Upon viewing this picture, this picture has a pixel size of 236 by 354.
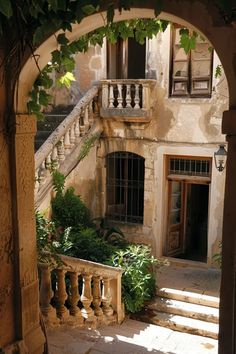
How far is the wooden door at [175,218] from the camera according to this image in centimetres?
1021

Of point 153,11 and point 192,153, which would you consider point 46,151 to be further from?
point 153,11

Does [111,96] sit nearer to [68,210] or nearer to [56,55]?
[68,210]

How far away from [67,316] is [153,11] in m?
4.04

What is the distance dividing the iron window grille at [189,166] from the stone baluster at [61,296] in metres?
5.43

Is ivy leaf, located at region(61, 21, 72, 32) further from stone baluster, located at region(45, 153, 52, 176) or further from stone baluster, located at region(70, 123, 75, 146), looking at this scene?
stone baluster, located at region(70, 123, 75, 146)

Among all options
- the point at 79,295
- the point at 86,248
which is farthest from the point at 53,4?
the point at 86,248

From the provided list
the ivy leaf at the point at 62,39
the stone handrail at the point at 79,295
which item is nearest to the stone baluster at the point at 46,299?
the stone handrail at the point at 79,295

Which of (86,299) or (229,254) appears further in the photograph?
(86,299)

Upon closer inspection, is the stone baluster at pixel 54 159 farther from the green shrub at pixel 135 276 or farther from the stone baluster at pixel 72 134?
the green shrub at pixel 135 276

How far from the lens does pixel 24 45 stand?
10.4 ft

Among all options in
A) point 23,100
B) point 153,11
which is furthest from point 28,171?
point 153,11

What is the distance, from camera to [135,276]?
24.7 ft

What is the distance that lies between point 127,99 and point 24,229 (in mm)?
6649

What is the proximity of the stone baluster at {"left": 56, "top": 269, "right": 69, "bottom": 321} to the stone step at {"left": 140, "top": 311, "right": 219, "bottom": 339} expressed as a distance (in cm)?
273
